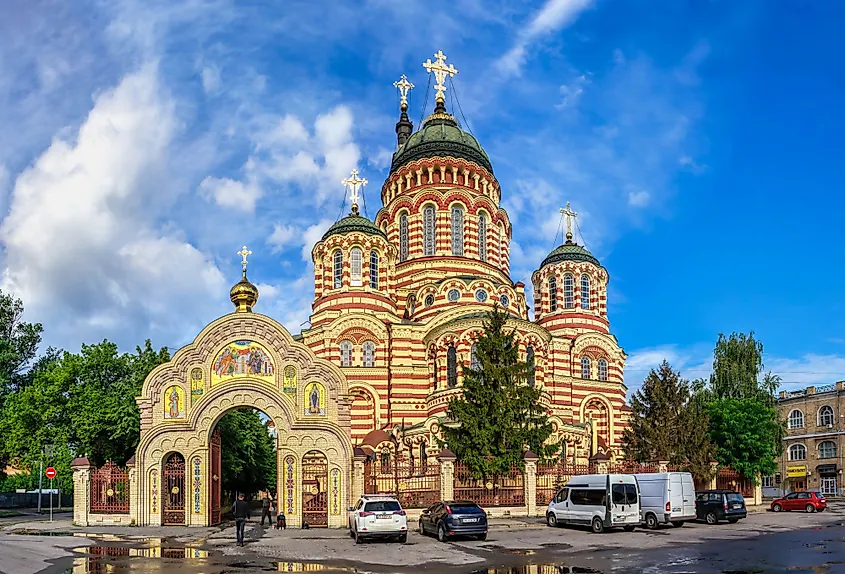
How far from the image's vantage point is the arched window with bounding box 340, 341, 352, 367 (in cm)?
4588

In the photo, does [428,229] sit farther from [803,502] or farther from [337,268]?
[803,502]

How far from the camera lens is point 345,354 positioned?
46.0m

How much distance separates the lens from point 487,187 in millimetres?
54625

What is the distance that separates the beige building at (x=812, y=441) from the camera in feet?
199

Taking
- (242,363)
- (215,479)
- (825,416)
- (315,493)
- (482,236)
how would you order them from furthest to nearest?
(825,416) → (482,236) → (215,479) → (242,363) → (315,493)

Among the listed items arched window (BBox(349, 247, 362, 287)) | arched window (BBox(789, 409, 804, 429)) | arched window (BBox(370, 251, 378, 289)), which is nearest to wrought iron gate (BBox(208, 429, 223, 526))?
arched window (BBox(349, 247, 362, 287))

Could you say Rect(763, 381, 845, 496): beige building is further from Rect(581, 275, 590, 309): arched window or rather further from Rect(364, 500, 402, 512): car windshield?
Rect(364, 500, 402, 512): car windshield

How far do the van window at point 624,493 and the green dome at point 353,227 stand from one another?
26.2 m

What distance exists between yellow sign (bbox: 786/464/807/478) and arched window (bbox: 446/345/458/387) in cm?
3480

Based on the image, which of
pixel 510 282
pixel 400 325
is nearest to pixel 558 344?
pixel 510 282

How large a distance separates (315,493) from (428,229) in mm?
25182

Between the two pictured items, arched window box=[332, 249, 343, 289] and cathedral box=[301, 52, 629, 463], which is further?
arched window box=[332, 249, 343, 289]

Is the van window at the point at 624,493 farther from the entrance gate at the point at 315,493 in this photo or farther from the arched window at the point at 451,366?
the arched window at the point at 451,366

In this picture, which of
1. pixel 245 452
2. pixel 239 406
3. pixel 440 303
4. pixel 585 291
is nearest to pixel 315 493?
pixel 239 406
